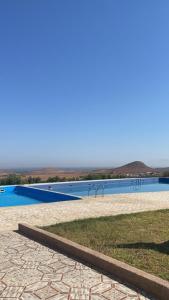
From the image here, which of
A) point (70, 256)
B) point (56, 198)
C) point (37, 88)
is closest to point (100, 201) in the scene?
point (56, 198)

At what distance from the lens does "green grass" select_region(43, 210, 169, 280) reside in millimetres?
4375

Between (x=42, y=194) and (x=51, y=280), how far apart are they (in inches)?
→ 436

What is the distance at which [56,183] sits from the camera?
1900cm

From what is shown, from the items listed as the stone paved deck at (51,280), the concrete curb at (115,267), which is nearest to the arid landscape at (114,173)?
the concrete curb at (115,267)

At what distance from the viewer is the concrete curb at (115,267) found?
348 centimetres

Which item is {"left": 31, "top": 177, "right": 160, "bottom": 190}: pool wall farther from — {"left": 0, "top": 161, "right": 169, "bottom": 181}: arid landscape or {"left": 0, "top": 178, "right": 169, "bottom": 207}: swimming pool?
{"left": 0, "top": 161, "right": 169, "bottom": 181}: arid landscape

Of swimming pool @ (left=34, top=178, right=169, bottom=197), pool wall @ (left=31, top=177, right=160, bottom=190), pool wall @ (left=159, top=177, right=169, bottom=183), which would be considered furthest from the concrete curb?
pool wall @ (left=159, top=177, right=169, bottom=183)

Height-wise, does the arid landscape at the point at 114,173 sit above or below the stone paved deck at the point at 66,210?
above

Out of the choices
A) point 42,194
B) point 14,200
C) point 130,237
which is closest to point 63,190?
point 42,194

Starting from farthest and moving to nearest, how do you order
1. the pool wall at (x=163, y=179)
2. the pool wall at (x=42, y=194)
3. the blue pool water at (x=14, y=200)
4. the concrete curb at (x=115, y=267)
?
the pool wall at (x=163, y=179)
the blue pool water at (x=14, y=200)
the pool wall at (x=42, y=194)
the concrete curb at (x=115, y=267)

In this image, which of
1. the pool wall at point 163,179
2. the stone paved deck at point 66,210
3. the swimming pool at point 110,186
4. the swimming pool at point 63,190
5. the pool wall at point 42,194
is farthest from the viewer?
the pool wall at point 163,179

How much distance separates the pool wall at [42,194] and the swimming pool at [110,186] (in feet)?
5.10

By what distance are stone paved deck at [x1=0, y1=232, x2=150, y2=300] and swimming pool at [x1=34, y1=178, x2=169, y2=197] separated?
1169cm

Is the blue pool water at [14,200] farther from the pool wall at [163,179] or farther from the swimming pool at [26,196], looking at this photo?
the pool wall at [163,179]
